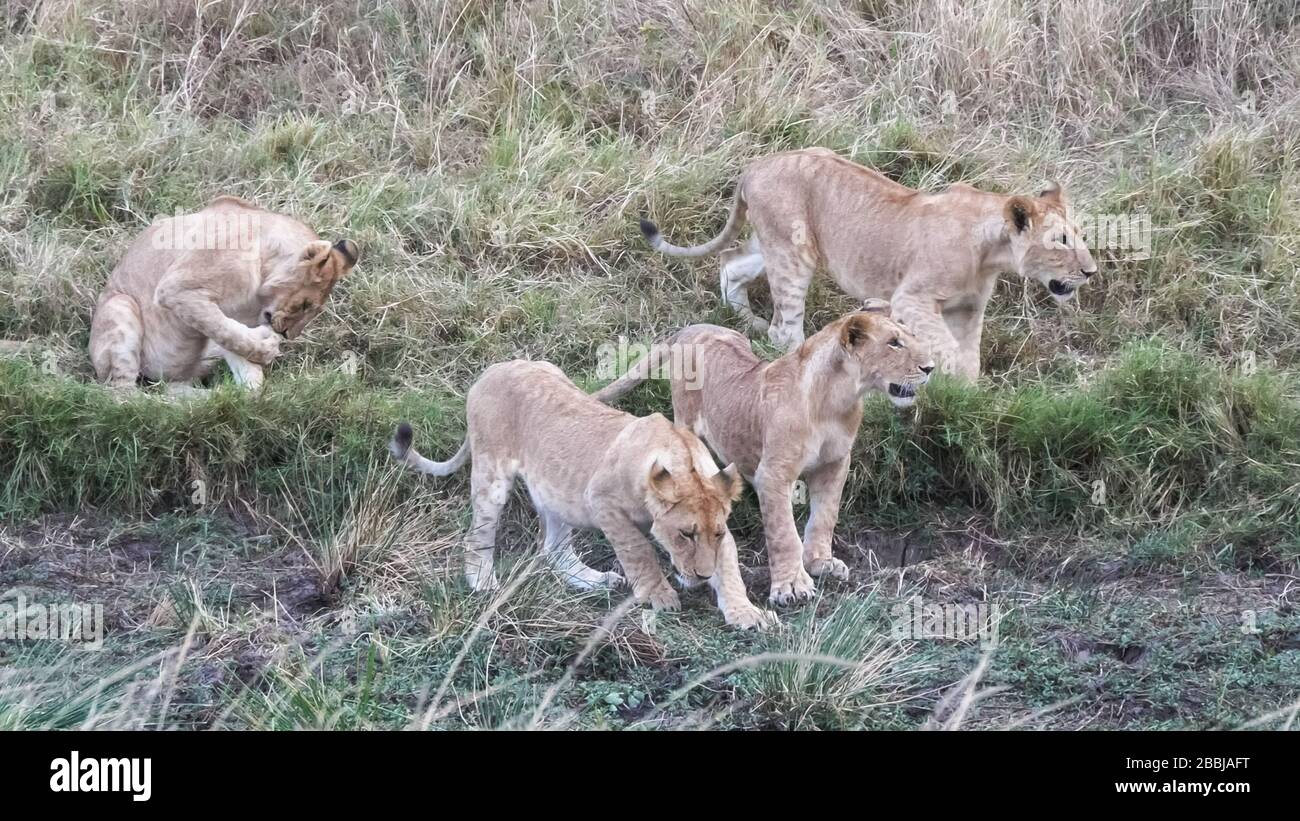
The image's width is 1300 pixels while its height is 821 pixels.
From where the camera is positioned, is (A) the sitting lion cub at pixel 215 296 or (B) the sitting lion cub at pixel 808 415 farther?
(A) the sitting lion cub at pixel 215 296

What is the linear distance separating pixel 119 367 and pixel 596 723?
14.5 ft

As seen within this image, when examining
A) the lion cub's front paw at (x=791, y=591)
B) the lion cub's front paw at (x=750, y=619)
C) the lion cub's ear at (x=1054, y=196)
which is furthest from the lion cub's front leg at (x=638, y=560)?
the lion cub's ear at (x=1054, y=196)

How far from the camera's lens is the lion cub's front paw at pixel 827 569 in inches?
307

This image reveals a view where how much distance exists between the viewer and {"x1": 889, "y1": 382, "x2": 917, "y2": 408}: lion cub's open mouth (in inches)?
298

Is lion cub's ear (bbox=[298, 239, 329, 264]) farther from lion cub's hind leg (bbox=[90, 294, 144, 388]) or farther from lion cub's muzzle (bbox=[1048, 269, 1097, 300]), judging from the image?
lion cub's muzzle (bbox=[1048, 269, 1097, 300])

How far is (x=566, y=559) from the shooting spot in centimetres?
785

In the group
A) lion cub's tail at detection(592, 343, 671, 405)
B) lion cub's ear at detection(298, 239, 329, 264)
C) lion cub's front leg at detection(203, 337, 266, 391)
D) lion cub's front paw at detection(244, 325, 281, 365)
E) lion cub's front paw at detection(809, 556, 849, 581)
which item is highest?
lion cub's ear at detection(298, 239, 329, 264)

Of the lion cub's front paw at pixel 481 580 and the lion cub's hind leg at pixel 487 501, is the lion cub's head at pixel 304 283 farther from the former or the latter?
the lion cub's front paw at pixel 481 580

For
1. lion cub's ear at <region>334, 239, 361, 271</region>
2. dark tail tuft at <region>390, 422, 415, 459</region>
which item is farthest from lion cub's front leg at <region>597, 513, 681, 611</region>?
lion cub's ear at <region>334, 239, 361, 271</region>

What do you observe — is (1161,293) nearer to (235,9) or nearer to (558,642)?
(558,642)

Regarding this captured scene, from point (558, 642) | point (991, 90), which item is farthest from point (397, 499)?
point (991, 90)

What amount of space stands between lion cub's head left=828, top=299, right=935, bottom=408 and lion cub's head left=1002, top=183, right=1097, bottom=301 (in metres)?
1.65

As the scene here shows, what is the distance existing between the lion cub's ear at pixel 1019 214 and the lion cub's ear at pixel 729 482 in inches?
101

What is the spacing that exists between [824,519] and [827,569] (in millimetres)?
232
